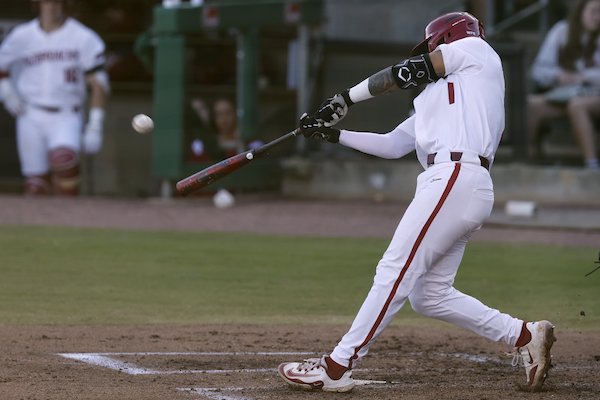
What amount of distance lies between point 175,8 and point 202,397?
9.09 m

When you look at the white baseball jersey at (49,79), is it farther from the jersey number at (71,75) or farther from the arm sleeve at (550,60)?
the arm sleeve at (550,60)

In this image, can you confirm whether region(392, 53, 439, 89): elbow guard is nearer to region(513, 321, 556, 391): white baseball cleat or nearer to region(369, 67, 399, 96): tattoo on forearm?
region(369, 67, 399, 96): tattoo on forearm

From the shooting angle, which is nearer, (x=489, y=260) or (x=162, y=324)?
(x=162, y=324)

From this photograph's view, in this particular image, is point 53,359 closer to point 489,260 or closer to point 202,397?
point 202,397

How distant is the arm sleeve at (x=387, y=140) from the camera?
6.40 meters

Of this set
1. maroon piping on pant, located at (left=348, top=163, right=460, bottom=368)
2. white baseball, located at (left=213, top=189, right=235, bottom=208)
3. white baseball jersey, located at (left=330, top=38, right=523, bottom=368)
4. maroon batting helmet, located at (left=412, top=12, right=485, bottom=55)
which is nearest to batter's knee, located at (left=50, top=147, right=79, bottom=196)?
white baseball, located at (left=213, top=189, right=235, bottom=208)

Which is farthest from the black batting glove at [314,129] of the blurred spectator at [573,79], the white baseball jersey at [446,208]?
the blurred spectator at [573,79]

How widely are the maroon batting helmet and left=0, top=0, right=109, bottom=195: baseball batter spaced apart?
360 inches

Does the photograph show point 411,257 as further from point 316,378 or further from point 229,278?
point 229,278

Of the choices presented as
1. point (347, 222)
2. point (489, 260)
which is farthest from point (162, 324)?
point (347, 222)

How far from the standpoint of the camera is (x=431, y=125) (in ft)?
19.7

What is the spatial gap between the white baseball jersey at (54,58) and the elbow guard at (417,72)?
951cm

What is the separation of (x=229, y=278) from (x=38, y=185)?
19.0ft

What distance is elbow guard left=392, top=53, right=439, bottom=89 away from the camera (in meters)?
5.95
